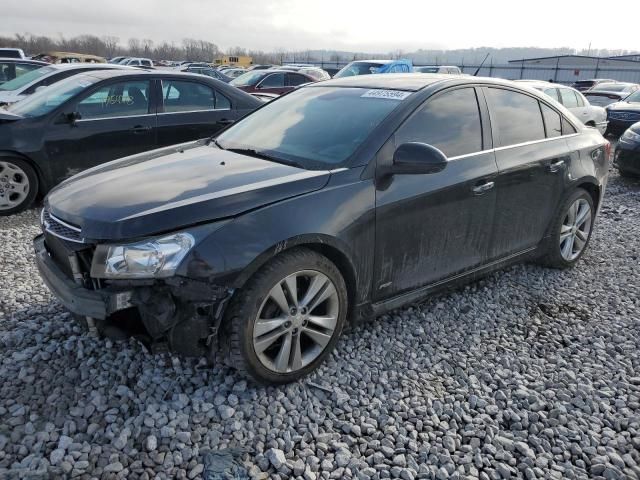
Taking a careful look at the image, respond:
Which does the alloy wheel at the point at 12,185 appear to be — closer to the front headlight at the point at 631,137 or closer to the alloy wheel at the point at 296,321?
the alloy wheel at the point at 296,321

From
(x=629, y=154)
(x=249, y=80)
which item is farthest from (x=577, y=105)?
(x=249, y=80)

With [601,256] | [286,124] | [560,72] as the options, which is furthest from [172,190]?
[560,72]

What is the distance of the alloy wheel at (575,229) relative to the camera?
15.0 feet

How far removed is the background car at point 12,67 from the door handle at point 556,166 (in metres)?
11.7

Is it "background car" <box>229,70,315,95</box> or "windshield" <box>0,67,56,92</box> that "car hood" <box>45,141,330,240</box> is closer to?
"windshield" <box>0,67,56,92</box>

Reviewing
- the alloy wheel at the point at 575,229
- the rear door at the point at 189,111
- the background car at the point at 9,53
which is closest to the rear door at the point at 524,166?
the alloy wheel at the point at 575,229

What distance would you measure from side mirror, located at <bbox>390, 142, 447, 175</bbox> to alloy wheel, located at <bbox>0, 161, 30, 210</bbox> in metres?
4.62

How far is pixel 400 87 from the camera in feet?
11.8

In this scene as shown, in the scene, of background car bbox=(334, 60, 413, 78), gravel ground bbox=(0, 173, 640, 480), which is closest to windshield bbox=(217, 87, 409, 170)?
gravel ground bbox=(0, 173, 640, 480)

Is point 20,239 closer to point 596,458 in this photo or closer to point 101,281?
point 101,281

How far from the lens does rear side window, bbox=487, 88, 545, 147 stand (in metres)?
3.82

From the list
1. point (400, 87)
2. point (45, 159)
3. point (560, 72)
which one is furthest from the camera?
point (560, 72)

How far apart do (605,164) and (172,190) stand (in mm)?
4082

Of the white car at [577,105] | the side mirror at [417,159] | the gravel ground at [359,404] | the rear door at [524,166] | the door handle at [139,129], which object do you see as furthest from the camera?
the white car at [577,105]
